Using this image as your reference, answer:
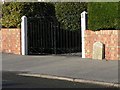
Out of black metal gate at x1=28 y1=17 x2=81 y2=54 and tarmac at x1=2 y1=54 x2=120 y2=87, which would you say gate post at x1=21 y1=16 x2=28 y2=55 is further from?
tarmac at x1=2 y1=54 x2=120 y2=87

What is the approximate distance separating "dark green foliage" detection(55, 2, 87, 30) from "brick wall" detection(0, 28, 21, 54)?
7.06 feet

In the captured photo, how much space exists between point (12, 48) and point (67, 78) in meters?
7.61

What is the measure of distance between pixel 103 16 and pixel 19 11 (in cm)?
503

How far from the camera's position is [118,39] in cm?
1644

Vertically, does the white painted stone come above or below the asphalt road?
above

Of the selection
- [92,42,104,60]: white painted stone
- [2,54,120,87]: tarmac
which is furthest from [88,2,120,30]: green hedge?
[2,54,120,87]: tarmac

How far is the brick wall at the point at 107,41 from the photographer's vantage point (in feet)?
54.0

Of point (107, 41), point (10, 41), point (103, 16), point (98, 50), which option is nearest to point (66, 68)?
point (98, 50)

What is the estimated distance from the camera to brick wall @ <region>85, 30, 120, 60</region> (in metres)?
16.5

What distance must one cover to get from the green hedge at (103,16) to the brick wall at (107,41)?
239 mm

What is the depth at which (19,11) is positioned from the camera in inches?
795

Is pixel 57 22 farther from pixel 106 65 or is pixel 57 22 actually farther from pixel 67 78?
pixel 67 78

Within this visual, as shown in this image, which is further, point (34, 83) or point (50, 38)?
point (50, 38)

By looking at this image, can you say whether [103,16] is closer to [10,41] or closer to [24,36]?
[24,36]
